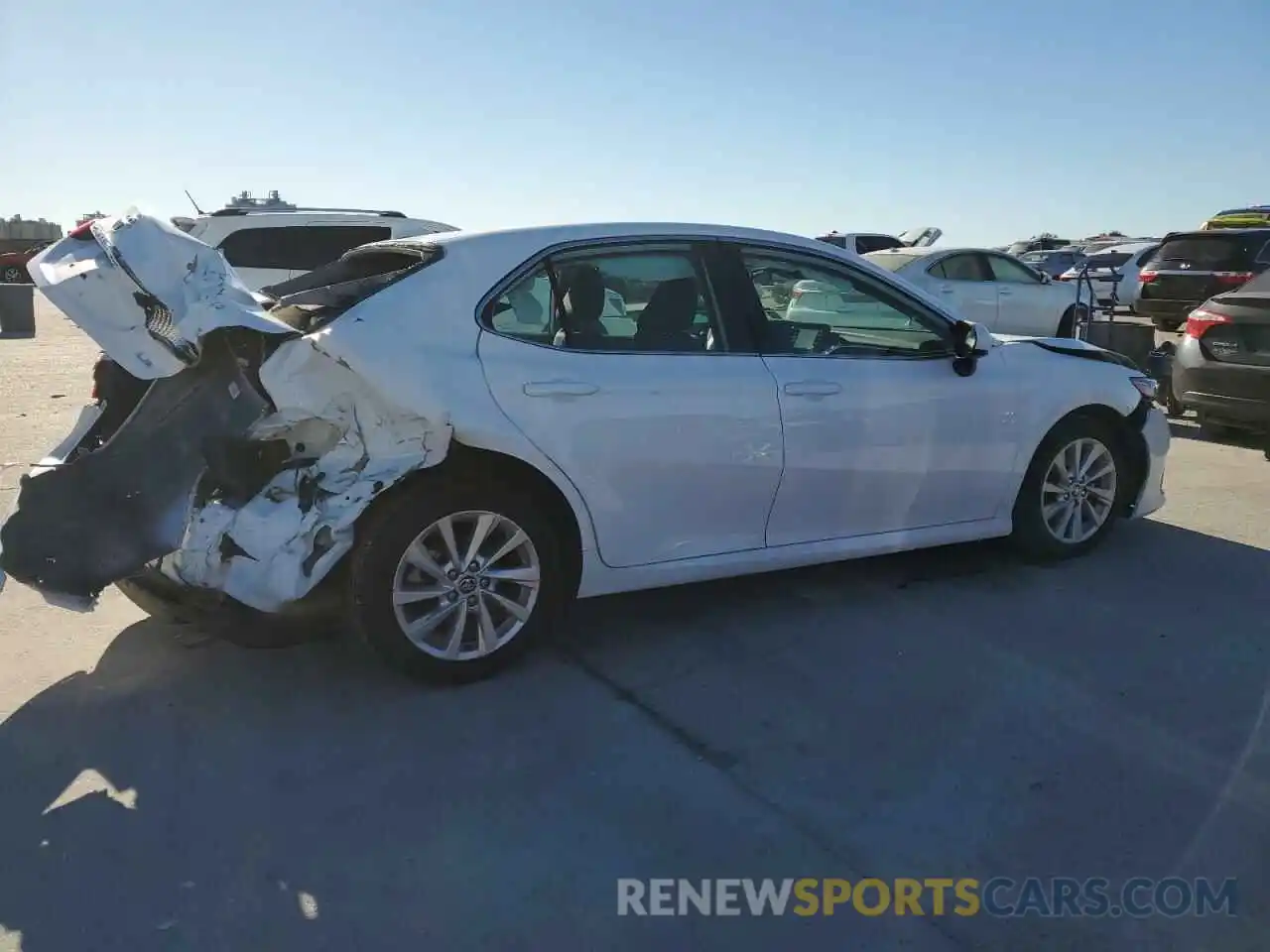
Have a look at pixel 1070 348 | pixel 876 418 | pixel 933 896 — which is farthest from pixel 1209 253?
pixel 933 896

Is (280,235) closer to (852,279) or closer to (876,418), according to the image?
(852,279)

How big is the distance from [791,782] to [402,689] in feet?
4.87

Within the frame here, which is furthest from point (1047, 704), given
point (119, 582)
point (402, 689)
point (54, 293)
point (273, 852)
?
point (54, 293)

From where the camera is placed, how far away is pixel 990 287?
1390 cm

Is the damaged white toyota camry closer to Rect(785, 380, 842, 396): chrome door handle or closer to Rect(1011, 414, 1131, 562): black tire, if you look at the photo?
Rect(785, 380, 842, 396): chrome door handle

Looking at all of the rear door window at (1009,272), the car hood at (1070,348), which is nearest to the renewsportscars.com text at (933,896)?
the car hood at (1070,348)

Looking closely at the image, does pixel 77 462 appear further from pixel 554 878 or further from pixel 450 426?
pixel 554 878

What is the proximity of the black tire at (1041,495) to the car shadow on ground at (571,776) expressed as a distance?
517 millimetres

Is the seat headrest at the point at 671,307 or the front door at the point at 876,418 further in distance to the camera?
the front door at the point at 876,418

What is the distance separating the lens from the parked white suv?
36.8ft

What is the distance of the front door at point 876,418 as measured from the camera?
444 centimetres

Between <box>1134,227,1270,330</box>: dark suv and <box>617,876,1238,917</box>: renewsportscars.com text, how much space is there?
41.7ft

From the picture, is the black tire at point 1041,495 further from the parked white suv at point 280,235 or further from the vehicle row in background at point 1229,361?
the parked white suv at point 280,235

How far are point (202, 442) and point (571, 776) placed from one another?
1.66 m
